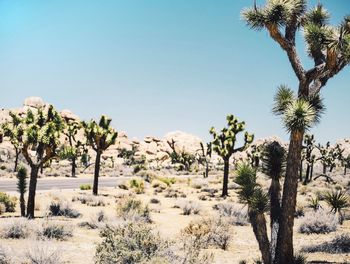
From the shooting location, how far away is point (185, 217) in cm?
2041

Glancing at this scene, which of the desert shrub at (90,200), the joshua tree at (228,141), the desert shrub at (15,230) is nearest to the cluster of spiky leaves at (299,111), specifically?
the desert shrub at (15,230)

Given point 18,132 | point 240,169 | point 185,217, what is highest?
point 18,132

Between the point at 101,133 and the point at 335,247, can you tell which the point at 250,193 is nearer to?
the point at 335,247

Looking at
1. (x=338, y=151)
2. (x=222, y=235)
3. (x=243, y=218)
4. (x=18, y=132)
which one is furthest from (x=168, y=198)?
(x=338, y=151)

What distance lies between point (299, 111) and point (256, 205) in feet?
7.57

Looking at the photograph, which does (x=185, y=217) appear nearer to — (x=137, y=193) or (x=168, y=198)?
(x=168, y=198)

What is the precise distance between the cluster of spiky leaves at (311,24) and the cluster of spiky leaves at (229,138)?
797 inches

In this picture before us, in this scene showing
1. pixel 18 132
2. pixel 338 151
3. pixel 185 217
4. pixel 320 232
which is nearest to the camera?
pixel 320 232

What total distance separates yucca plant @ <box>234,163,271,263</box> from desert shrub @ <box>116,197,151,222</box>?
787cm

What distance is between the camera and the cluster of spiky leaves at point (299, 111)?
8.41m

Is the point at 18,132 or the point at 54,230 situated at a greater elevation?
the point at 18,132

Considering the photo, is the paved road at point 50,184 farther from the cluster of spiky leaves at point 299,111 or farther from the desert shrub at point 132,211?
the cluster of spiky leaves at point 299,111

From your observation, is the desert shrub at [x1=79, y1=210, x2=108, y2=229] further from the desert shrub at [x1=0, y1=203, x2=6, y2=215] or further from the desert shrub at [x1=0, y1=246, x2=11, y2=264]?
the desert shrub at [x1=0, y1=246, x2=11, y2=264]

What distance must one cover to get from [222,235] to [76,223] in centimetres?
680
